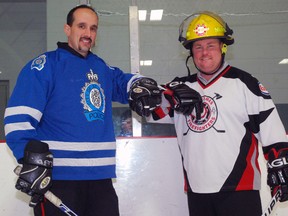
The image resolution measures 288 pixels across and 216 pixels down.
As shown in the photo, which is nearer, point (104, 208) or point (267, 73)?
point (104, 208)

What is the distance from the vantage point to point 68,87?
1.85 m

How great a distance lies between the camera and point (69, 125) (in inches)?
71.3

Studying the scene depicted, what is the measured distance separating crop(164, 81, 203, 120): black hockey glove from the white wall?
2.00 feet

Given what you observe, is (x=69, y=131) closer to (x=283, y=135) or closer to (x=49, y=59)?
(x=49, y=59)

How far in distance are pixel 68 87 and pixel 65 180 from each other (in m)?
0.42

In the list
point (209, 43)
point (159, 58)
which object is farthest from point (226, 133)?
point (159, 58)

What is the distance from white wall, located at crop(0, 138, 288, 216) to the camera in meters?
2.52


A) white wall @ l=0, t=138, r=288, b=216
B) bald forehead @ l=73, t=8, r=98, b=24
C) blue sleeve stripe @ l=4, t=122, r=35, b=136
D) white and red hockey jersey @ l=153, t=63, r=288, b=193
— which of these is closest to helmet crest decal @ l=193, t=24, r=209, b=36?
white and red hockey jersey @ l=153, t=63, r=288, b=193

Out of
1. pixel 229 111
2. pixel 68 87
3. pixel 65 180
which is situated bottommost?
pixel 65 180

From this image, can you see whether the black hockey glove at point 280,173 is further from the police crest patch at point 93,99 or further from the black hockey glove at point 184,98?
the police crest patch at point 93,99

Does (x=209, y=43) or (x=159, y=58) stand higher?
(x=159, y=58)

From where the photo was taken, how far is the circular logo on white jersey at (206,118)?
1.94m

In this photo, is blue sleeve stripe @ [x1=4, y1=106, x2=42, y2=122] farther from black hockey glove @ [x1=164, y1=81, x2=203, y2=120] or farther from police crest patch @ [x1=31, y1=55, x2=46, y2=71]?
black hockey glove @ [x1=164, y1=81, x2=203, y2=120]

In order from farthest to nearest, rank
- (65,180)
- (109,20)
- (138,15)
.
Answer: (109,20), (138,15), (65,180)
